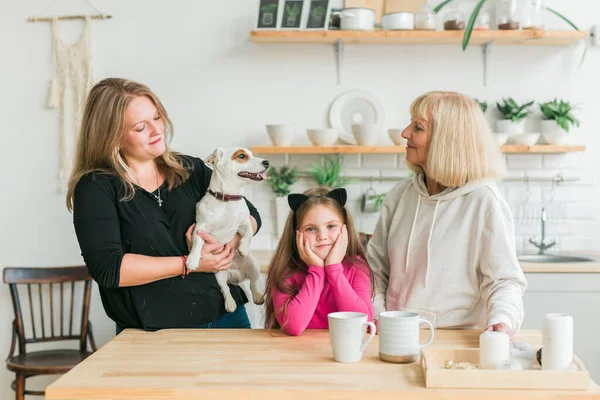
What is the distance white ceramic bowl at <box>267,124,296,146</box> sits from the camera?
12.9 feet

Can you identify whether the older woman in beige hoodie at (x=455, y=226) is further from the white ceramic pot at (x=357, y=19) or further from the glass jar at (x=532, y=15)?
the glass jar at (x=532, y=15)

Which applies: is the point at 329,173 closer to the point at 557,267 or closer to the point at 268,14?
the point at 268,14

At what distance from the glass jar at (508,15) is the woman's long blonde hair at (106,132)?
2.35 m

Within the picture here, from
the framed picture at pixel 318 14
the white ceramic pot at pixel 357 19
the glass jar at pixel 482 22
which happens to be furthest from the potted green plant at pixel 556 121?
the framed picture at pixel 318 14

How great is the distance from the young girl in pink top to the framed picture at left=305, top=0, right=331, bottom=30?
6.04 ft

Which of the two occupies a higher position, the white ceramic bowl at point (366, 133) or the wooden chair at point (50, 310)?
the white ceramic bowl at point (366, 133)

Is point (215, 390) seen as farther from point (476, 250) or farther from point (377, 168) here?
point (377, 168)

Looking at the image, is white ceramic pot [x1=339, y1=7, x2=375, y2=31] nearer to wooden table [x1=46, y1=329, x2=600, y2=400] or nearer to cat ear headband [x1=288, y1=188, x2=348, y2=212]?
cat ear headband [x1=288, y1=188, x2=348, y2=212]

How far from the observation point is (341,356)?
1.70m

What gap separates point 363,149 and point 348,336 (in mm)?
2304

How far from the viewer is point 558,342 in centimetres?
154

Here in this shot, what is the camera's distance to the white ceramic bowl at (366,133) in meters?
3.92

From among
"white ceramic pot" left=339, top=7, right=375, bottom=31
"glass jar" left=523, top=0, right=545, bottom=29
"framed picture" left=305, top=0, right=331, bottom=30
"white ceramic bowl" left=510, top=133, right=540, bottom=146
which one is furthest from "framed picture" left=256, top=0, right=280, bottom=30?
"white ceramic bowl" left=510, top=133, right=540, bottom=146

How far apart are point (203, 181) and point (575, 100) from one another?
105 inches
